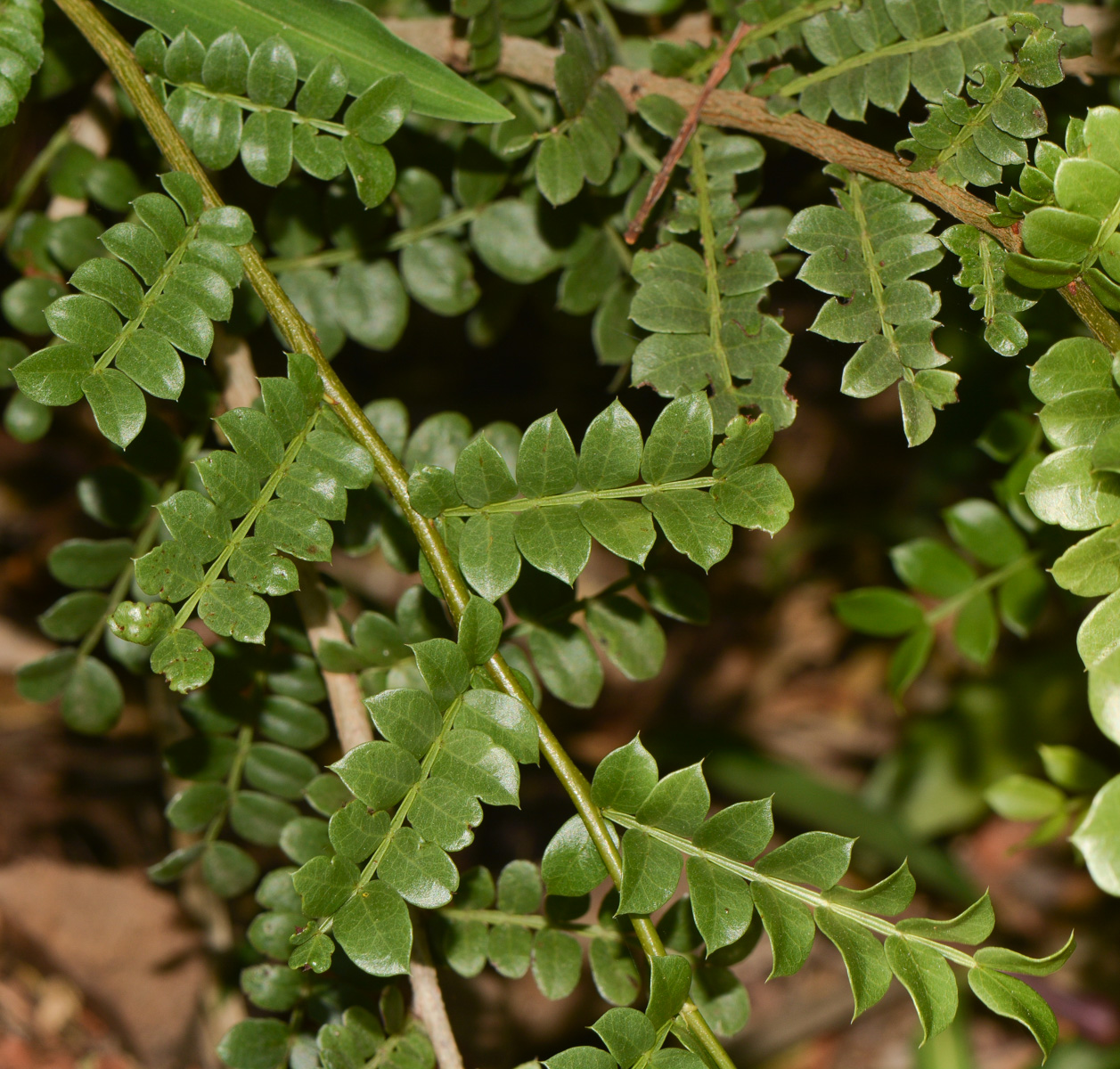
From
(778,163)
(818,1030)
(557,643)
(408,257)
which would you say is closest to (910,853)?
(818,1030)

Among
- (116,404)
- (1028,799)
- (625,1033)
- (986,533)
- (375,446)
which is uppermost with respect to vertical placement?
(116,404)

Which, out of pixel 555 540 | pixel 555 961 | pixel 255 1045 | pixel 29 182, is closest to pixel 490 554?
pixel 555 540

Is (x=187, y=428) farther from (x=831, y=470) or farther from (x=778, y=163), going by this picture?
(x=831, y=470)

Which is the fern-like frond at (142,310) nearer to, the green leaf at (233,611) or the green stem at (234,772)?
the green leaf at (233,611)

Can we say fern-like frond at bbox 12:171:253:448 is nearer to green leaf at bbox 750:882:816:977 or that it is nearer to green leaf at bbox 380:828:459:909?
green leaf at bbox 380:828:459:909

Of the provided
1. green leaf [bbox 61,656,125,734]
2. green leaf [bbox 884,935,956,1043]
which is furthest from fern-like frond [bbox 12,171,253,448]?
green leaf [bbox 884,935,956,1043]

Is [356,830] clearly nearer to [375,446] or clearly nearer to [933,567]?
[375,446]
